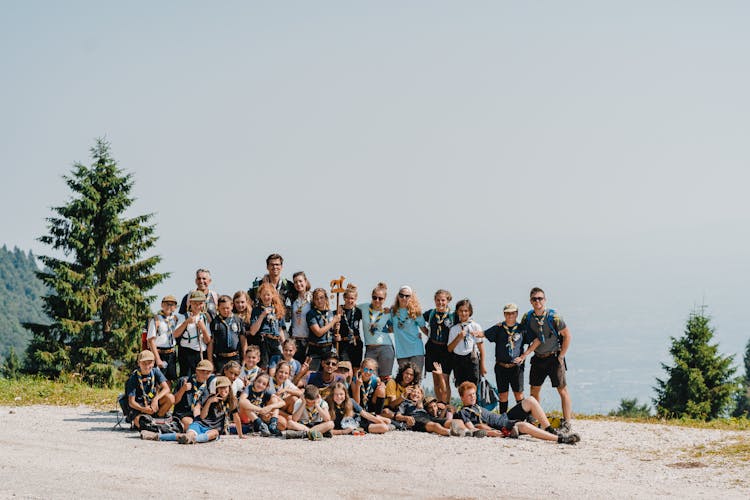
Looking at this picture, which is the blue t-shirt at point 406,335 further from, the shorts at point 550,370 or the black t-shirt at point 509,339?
the shorts at point 550,370

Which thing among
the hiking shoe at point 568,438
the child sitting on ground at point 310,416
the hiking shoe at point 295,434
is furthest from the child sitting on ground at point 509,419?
the hiking shoe at point 295,434

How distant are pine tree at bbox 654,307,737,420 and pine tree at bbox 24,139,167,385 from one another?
77.6ft

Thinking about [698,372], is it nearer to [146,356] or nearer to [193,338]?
[193,338]

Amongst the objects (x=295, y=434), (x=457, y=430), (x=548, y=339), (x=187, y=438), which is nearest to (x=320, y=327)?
(x=295, y=434)

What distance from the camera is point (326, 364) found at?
1341 centimetres

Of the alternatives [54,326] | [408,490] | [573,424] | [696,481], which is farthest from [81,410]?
[54,326]

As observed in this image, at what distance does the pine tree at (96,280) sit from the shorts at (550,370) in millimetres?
21741

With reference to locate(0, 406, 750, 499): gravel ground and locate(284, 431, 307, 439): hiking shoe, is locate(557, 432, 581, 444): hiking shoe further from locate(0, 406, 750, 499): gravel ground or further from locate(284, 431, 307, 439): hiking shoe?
locate(284, 431, 307, 439): hiking shoe

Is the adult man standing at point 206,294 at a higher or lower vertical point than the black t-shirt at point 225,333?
higher

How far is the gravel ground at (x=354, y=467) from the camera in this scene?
9.88 m

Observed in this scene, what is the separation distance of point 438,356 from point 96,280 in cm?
2411

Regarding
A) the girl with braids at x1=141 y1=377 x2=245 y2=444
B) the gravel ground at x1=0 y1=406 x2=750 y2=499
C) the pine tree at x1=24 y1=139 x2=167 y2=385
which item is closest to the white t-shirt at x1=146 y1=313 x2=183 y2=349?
the girl with braids at x1=141 y1=377 x2=245 y2=444

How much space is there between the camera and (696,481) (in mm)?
10930

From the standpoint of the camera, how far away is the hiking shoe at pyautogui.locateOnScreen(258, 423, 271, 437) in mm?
12758
